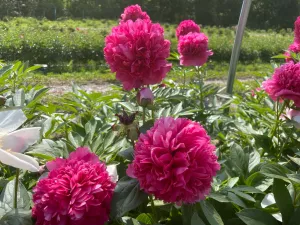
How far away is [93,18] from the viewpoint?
705 inches

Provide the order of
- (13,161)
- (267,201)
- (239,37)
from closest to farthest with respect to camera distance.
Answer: (13,161)
(267,201)
(239,37)

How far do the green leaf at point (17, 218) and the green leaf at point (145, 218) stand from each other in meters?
0.16

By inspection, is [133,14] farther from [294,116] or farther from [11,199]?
[11,199]

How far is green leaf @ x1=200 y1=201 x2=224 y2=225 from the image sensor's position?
1.70 feet

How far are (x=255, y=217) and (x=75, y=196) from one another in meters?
0.26

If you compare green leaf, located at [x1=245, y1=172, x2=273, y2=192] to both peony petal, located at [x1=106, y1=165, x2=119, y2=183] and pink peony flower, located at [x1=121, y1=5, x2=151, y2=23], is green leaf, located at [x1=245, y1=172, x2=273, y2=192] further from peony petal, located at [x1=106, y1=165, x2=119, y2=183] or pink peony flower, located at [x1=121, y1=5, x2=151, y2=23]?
pink peony flower, located at [x1=121, y1=5, x2=151, y2=23]

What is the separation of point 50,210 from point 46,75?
6148 mm

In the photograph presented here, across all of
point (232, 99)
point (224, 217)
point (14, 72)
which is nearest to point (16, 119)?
point (224, 217)

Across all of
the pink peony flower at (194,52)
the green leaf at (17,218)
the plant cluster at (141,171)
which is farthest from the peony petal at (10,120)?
the pink peony flower at (194,52)

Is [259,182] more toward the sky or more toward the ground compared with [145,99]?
more toward the ground

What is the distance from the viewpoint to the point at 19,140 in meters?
0.50

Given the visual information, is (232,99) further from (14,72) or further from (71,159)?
(71,159)

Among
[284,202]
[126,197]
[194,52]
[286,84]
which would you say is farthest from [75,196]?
[194,52]

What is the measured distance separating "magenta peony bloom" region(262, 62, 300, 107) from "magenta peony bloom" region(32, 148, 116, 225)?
0.54m
